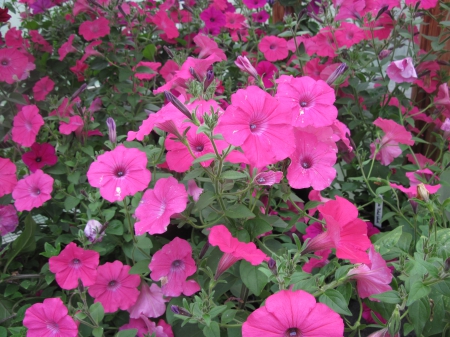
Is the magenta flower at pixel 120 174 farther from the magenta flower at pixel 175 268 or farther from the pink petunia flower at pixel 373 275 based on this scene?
the pink petunia flower at pixel 373 275

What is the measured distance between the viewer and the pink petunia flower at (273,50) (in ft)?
5.29

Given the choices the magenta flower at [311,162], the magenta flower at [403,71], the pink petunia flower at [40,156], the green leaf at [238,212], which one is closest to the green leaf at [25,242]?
the pink petunia flower at [40,156]

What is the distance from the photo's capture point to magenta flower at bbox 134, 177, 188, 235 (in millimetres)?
749

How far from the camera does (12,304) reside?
3.77 ft

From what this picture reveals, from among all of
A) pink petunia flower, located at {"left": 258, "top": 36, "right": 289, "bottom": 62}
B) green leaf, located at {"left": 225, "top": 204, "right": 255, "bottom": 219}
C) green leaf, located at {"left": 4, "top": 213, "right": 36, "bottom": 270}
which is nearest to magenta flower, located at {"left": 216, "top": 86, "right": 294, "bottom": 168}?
green leaf, located at {"left": 225, "top": 204, "right": 255, "bottom": 219}

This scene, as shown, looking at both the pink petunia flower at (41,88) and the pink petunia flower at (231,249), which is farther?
the pink petunia flower at (41,88)

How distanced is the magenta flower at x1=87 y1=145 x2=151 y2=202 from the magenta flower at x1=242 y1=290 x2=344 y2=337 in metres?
0.32

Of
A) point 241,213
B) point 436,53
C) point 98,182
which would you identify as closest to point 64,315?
point 98,182

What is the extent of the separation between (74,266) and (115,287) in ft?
0.34

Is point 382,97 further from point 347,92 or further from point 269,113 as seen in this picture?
point 269,113

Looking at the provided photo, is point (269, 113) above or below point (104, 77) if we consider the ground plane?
above

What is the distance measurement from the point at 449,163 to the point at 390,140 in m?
0.18

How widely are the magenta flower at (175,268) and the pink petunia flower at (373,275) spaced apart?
1.01 feet

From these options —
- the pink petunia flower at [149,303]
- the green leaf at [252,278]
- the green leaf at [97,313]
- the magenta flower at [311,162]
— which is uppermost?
the magenta flower at [311,162]
